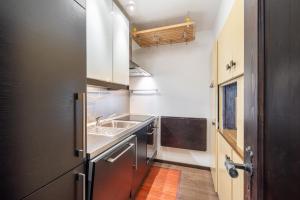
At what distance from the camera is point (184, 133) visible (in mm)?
2615

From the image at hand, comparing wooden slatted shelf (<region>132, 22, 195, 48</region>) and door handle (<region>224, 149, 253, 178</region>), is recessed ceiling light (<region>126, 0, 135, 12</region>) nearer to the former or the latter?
wooden slatted shelf (<region>132, 22, 195, 48</region>)

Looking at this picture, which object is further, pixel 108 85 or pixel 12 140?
pixel 108 85

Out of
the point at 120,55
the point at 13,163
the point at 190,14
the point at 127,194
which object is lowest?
the point at 127,194

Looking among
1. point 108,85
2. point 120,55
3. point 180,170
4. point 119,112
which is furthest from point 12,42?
point 180,170

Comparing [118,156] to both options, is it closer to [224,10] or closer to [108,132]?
[108,132]

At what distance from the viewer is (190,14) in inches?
86.5

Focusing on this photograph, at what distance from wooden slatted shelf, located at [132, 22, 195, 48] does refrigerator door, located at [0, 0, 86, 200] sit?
1557 mm

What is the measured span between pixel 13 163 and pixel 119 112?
210 centimetres

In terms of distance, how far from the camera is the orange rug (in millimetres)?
1880

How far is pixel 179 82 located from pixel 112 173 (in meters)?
2.00

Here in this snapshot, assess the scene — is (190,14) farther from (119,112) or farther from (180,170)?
(180,170)

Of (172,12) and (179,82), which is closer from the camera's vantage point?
(172,12)

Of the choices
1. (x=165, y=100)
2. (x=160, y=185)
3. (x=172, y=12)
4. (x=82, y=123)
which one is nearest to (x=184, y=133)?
(x=165, y=100)

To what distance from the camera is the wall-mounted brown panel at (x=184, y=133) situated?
2.56 metres
